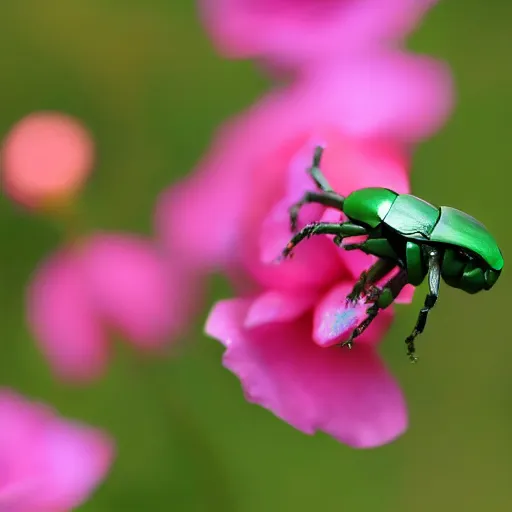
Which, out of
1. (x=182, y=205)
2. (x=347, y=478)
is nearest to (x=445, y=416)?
(x=347, y=478)

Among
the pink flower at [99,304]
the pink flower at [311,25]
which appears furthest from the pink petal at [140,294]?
the pink flower at [311,25]

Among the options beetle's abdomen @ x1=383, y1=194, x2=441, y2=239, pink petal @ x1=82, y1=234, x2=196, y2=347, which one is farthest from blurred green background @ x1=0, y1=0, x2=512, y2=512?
beetle's abdomen @ x1=383, y1=194, x2=441, y2=239

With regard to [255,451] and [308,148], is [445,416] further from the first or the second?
[308,148]

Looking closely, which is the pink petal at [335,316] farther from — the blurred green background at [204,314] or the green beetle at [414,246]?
the blurred green background at [204,314]

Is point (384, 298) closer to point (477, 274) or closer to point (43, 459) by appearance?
point (477, 274)

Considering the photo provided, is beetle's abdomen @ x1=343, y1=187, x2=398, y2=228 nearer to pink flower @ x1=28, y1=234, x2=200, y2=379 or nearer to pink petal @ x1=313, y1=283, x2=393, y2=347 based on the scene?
pink petal @ x1=313, y1=283, x2=393, y2=347
